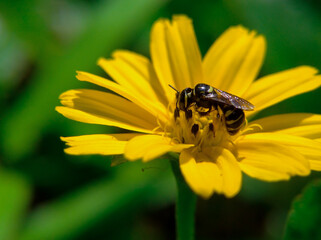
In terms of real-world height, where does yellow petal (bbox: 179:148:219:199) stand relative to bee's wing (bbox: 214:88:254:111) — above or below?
below

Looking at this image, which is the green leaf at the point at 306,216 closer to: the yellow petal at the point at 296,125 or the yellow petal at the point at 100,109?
the yellow petal at the point at 296,125

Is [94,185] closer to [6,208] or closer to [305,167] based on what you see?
[6,208]

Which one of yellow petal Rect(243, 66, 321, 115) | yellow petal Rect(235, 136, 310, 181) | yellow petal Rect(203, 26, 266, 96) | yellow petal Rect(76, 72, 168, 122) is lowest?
yellow petal Rect(235, 136, 310, 181)

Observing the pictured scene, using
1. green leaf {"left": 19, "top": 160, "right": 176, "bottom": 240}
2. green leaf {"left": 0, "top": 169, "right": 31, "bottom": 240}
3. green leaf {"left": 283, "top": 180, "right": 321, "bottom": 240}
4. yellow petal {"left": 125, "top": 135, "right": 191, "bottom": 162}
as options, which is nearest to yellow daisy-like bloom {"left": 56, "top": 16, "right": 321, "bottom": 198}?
yellow petal {"left": 125, "top": 135, "right": 191, "bottom": 162}

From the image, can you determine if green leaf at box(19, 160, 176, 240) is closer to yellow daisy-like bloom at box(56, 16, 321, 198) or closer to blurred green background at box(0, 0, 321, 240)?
blurred green background at box(0, 0, 321, 240)

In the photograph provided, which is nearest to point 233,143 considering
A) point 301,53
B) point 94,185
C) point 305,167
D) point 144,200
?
point 305,167

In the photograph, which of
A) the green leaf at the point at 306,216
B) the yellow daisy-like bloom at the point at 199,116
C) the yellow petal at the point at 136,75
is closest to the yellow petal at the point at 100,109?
the yellow daisy-like bloom at the point at 199,116
